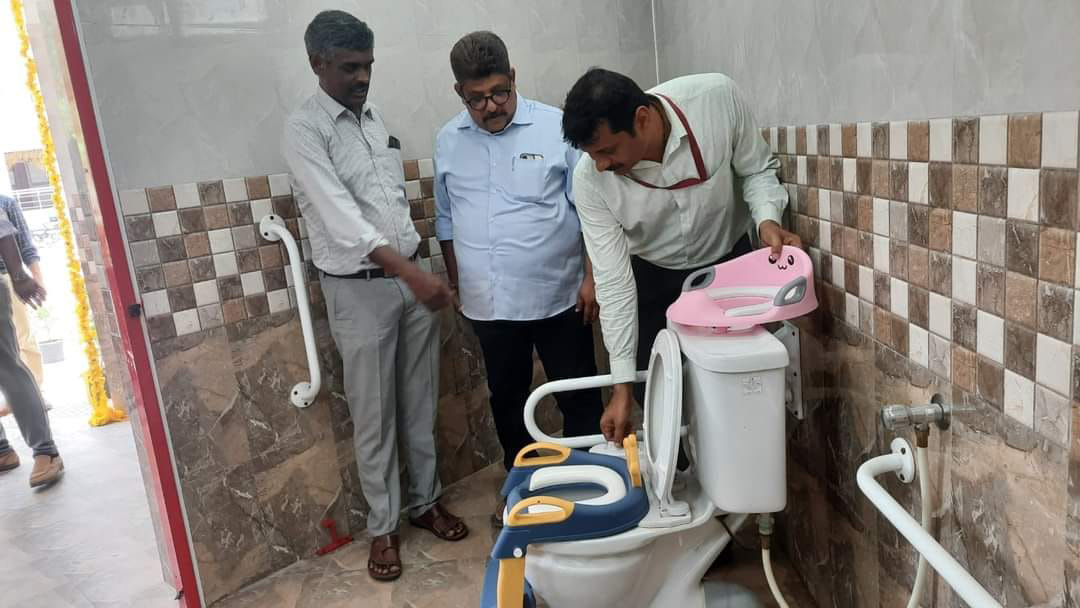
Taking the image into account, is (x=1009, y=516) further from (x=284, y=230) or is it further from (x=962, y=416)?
(x=284, y=230)

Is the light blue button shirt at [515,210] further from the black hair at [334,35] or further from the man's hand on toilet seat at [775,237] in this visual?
the man's hand on toilet seat at [775,237]

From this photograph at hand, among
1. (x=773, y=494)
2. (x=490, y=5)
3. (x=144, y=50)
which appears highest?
(x=490, y=5)

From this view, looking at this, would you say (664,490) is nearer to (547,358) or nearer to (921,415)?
(921,415)

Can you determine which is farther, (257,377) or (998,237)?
(257,377)

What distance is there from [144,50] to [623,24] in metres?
1.53

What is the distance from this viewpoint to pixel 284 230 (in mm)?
1937

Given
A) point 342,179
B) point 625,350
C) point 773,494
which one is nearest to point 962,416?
point 773,494

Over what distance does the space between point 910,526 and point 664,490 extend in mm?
526

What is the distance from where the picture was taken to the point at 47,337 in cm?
405

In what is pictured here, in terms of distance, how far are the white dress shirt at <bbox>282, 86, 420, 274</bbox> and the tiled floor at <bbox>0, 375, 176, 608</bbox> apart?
1086mm

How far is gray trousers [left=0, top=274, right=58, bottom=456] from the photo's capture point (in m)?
3.02

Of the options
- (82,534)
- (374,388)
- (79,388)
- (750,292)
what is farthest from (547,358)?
(79,388)

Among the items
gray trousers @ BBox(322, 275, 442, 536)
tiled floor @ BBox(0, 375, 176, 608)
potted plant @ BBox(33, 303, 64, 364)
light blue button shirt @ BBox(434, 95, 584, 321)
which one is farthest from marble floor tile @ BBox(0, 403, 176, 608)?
light blue button shirt @ BBox(434, 95, 584, 321)

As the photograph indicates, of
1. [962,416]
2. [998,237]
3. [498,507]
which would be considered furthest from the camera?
[498,507]
